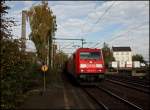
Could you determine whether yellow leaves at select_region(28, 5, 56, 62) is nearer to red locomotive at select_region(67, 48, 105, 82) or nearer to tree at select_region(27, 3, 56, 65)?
tree at select_region(27, 3, 56, 65)

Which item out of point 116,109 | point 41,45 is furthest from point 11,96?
point 41,45

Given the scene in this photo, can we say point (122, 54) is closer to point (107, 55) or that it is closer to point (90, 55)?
point (107, 55)

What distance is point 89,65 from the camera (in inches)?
1199

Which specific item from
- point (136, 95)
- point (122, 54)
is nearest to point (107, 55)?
point (122, 54)

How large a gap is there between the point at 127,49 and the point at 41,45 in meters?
153

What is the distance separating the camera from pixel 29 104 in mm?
17984

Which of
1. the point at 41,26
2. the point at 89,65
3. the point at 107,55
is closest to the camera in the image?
the point at 89,65

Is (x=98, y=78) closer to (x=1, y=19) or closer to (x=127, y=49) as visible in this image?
(x=1, y=19)

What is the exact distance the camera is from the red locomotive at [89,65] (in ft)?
98.6

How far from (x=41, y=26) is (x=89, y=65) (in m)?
15.2

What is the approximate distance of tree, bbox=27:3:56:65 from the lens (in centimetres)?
4350

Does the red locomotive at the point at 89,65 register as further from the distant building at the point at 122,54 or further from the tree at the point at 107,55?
the distant building at the point at 122,54

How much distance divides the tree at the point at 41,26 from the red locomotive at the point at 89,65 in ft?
38.9

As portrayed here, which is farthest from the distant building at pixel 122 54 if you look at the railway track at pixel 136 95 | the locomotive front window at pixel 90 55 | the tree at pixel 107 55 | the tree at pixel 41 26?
the railway track at pixel 136 95
